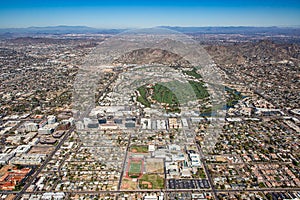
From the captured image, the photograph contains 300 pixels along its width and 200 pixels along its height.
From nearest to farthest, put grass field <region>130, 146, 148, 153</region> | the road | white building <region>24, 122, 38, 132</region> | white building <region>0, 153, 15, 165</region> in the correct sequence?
1. the road
2. white building <region>0, 153, 15, 165</region>
3. grass field <region>130, 146, 148, 153</region>
4. white building <region>24, 122, 38, 132</region>

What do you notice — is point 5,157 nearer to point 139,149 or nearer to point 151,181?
point 139,149

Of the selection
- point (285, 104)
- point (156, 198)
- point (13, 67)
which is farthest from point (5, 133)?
point (13, 67)

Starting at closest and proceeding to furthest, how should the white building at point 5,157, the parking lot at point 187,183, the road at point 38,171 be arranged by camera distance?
the road at point 38,171 → the parking lot at point 187,183 → the white building at point 5,157

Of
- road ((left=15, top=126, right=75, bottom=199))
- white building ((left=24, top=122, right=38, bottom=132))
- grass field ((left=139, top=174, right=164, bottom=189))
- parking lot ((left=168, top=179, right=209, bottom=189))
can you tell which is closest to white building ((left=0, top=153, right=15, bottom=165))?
road ((left=15, top=126, right=75, bottom=199))

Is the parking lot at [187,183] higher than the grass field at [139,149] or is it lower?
lower

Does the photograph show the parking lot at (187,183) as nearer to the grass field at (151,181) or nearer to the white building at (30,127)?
the grass field at (151,181)

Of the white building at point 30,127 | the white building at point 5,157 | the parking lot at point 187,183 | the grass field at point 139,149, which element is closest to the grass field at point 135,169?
the grass field at point 139,149

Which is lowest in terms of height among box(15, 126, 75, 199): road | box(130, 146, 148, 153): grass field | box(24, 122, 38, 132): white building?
box(15, 126, 75, 199): road

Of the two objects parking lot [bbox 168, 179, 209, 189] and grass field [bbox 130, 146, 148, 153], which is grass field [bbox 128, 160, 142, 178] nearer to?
grass field [bbox 130, 146, 148, 153]
